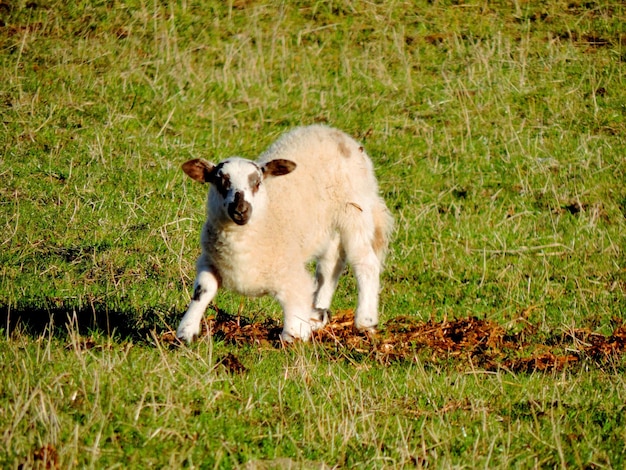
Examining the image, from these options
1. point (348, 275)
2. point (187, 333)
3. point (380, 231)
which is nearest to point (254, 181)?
point (187, 333)

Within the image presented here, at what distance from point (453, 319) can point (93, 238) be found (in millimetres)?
3570

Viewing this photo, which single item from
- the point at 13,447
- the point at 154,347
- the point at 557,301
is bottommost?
the point at 557,301

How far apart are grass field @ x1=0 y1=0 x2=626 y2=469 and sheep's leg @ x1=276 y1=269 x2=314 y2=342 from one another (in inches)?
8.9

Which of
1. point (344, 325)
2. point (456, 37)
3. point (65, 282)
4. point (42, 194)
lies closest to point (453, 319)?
point (344, 325)

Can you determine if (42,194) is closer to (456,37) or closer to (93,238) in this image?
(93,238)

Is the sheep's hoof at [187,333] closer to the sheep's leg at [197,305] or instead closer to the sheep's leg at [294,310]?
the sheep's leg at [197,305]

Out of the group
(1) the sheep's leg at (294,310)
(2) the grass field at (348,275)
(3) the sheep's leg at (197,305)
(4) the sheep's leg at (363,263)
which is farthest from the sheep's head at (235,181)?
(4) the sheep's leg at (363,263)

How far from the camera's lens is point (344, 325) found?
820 cm

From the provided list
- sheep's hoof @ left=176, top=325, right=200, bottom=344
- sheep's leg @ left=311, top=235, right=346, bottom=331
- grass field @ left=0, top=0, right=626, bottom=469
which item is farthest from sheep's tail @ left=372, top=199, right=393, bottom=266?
sheep's hoof @ left=176, top=325, right=200, bottom=344

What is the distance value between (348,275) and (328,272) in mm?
1505

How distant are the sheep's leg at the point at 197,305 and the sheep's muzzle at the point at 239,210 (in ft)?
1.66

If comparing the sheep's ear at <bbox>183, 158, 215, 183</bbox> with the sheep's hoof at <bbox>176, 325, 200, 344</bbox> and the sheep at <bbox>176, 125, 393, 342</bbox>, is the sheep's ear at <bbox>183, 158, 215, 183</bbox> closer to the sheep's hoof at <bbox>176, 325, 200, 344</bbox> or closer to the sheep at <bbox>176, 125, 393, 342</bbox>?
the sheep at <bbox>176, 125, 393, 342</bbox>

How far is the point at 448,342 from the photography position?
7633mm

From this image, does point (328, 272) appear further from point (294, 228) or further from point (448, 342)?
point (448, 342)
